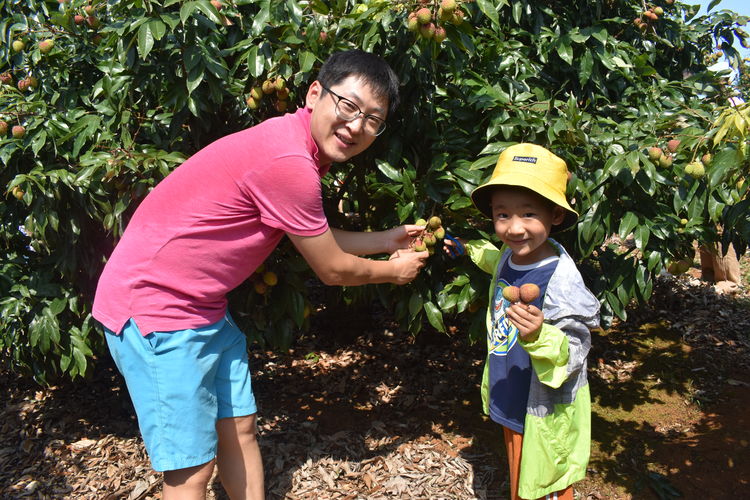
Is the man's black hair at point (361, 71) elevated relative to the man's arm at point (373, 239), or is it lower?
elevated

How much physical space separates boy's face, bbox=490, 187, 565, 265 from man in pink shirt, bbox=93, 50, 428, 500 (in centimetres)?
49

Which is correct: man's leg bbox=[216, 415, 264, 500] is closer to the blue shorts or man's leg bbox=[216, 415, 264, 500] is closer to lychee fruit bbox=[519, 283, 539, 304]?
the blue shorts

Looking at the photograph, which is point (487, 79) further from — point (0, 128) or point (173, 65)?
point (0, 128)

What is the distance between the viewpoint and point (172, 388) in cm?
203

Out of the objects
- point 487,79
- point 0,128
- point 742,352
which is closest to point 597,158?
point 487,79

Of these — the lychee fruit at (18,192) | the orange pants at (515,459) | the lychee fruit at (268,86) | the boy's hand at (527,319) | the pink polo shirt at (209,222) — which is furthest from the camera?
the lychee fruit at (18,192)

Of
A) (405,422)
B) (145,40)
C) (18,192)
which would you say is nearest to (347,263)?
(145,40)

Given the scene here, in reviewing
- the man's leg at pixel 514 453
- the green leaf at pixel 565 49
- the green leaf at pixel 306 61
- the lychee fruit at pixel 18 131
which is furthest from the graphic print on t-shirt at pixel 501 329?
the lychee fruit at pixel 18 131

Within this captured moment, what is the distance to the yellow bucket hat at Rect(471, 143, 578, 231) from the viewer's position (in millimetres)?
1963

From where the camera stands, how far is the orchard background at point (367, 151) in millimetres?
2418

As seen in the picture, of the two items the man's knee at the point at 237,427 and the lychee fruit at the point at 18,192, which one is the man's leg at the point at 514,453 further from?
the lychee fruit at the point at 18,192

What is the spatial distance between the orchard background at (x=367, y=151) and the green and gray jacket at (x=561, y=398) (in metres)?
0.53

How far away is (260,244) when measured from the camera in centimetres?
Answer: 206

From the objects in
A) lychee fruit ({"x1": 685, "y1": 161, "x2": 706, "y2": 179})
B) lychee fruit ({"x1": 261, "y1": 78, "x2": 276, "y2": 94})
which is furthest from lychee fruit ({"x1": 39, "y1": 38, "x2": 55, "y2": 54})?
lychee fruit ({"x1": 685, "y1": 161, "x2": 706, "y2": 179})
